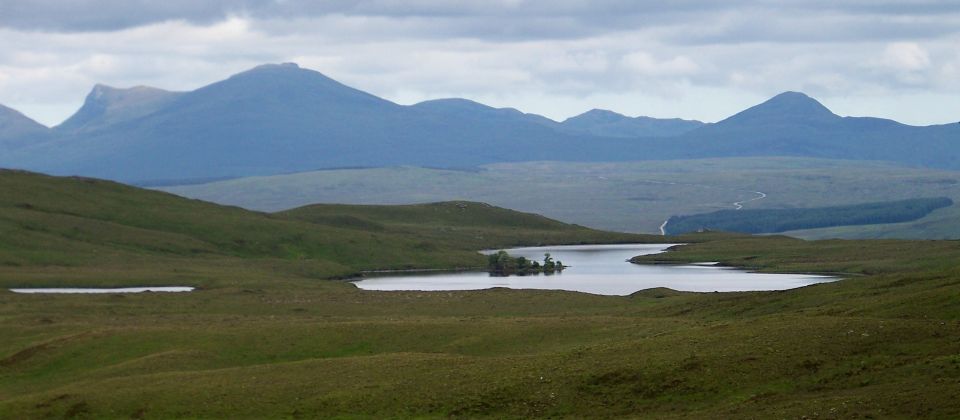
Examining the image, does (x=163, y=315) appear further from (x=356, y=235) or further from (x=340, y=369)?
(x=356, y=235)

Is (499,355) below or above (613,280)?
below

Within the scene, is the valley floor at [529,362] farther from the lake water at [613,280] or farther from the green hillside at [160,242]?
the green hillside at [160,242]

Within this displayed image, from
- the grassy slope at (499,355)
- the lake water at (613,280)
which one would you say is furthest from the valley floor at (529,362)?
the lake water at (613,280)

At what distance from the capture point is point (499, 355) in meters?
63.7

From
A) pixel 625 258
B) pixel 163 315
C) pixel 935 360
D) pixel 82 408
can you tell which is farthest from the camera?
pixel 625 258

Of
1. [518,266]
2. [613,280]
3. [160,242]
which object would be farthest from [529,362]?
[160,242]

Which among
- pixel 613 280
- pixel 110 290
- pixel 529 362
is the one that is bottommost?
pixel 529 362

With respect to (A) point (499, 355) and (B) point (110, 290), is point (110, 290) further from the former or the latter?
(A) point (499, 355)

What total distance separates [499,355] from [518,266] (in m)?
91.8

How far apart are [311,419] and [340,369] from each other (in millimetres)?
6740

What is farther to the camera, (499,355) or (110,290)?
(110,290)

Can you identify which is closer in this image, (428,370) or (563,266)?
(428,370)

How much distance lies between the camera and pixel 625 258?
17512cm

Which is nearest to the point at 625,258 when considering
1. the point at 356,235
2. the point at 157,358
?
the point at 356,235
